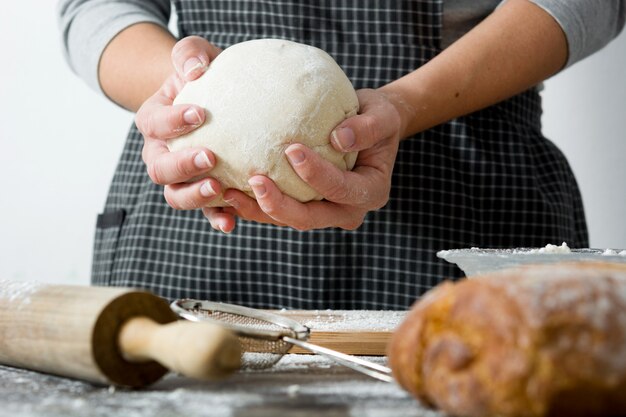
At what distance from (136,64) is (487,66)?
24.5 inches

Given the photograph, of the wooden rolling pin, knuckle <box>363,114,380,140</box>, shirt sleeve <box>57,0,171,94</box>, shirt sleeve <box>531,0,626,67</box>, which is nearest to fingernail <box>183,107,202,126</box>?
knuckle <box>363,114,380,140</box>

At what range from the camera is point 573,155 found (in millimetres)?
2211

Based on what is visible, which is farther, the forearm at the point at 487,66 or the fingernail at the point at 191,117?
the forearm at the point at 487,66

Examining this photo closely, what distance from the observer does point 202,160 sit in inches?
40.3

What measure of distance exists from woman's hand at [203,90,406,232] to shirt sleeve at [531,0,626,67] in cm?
39

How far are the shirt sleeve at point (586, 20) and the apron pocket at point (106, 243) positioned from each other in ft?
2.92

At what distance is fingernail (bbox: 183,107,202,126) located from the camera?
3.35 feet

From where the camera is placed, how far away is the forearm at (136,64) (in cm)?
139

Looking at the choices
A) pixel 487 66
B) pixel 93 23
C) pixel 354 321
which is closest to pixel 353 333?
pixel 354 321

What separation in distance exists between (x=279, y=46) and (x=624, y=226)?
1407 millimetres

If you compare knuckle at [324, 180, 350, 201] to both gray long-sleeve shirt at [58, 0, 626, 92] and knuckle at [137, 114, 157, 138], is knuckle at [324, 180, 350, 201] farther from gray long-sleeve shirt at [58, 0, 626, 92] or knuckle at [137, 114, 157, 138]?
gray long-sleeve shirt at [58, 0, 626, 92]

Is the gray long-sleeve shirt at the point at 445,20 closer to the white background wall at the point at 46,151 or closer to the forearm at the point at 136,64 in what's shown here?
the forearm at the point at 136,64

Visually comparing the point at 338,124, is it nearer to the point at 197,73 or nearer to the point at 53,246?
the point at 197,73

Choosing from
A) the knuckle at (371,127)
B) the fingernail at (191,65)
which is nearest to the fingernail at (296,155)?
the knuckle at (371,127)
